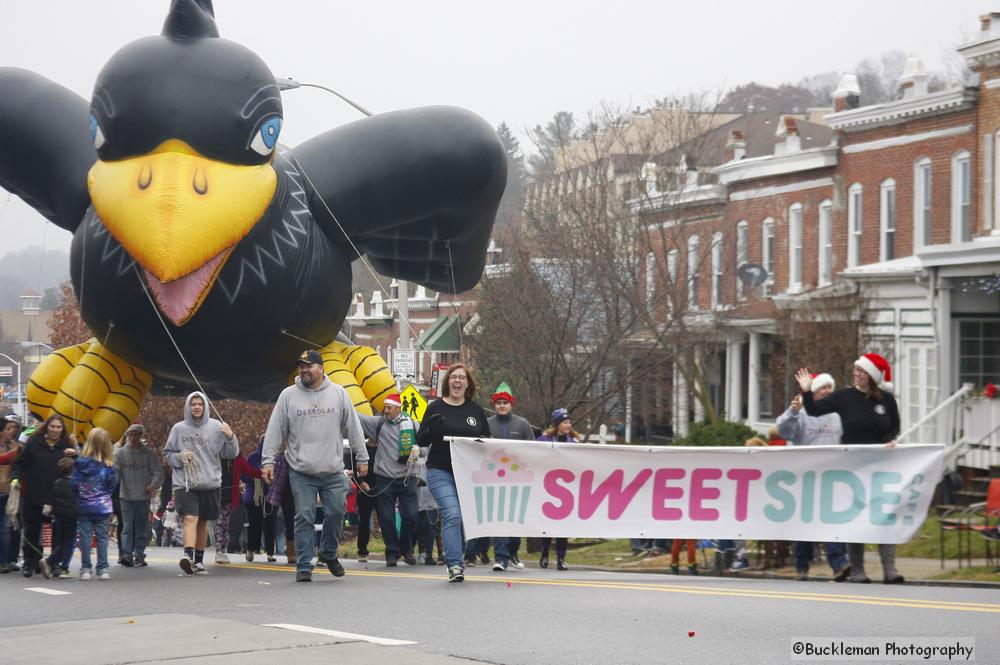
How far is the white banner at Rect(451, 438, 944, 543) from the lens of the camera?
1172cm

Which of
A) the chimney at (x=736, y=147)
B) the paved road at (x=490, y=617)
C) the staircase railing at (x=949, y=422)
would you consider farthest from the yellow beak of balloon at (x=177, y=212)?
the chimney at (x=736, y=147)

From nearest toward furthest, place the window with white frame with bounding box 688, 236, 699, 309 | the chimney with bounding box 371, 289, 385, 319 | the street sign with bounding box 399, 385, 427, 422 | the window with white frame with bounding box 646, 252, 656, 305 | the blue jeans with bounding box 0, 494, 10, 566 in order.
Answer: the blue jeans with bounding box 0, 494, 10, 566, the street sign with bounding box 399, 385, 427, 422, the window with white frame with bounding box 646, 252, 656, 305, the window with white frame with bounding box 688, 236, 699, 309, the chimney with bounding box 371, 289, 385, 319

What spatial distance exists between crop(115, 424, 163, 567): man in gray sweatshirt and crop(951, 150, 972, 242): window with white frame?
19.4m

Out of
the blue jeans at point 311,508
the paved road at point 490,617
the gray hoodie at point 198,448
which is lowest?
the paved road at point 490,617

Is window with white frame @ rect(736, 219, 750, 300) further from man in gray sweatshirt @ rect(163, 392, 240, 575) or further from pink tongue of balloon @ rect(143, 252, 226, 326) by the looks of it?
pink tongue of balloon @ rect(143, 252, 226, 326)

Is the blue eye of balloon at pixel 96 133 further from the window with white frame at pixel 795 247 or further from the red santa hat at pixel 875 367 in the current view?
the window with white frame at pixel 795 247

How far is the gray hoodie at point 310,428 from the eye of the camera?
11664mm

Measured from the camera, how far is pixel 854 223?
109 ft

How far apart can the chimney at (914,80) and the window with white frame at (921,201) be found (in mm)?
1867

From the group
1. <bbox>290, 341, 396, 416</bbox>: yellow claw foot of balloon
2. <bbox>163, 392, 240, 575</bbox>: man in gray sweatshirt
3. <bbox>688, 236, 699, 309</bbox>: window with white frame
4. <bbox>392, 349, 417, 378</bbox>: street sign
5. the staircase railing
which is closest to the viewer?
<bbox>163, 392, 240, 575</bbox>: man in gray sweatshirt

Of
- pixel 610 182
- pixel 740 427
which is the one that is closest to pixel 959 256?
pixel 740 427

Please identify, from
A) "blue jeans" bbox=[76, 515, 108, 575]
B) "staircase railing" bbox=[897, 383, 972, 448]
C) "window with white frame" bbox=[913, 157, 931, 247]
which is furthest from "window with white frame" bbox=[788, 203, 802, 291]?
"blue jeans" bbox=[76, 515, 108, 575]

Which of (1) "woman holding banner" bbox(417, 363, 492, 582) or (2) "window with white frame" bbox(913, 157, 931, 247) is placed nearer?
(1) "woman holding banner" bbox(417, 363, 492, 582)

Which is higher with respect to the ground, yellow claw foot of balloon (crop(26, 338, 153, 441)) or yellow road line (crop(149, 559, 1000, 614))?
yellow claw foot of balloon (crop(26, 338, 153, 441))
